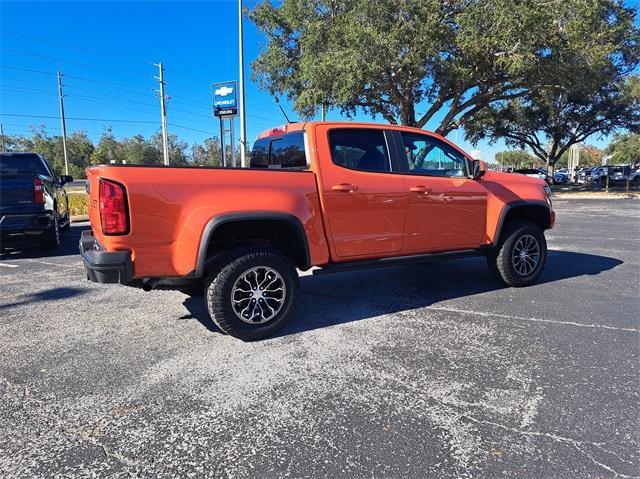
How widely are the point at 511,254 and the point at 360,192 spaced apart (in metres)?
2.31

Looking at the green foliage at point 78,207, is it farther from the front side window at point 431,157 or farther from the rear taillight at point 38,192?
the front side window at point 431,157

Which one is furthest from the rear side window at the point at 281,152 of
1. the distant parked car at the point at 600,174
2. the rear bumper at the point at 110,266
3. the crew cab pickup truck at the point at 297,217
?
the distant parked car at the point at 600,174

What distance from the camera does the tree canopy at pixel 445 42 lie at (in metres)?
15.2

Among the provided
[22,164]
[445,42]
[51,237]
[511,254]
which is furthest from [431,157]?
[445,42]

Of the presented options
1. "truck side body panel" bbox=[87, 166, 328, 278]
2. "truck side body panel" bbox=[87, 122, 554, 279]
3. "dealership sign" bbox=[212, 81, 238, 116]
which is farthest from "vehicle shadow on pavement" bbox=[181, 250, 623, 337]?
"dealership sign" bbox=[212, 81, 238, 116]

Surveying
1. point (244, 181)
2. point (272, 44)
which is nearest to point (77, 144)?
point (272, 44)

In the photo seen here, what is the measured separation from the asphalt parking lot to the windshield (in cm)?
384

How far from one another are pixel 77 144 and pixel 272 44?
6676 centimetres

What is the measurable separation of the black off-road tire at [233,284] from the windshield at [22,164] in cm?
596

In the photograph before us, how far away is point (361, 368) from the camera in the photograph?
11.0 ft

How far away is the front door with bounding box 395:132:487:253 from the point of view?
15.5 ft

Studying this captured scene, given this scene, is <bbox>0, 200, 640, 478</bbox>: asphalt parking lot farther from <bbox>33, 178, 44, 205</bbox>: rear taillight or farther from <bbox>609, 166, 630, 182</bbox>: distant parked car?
<bbox>609, 166, 630, 182</bbox>: distant parked car

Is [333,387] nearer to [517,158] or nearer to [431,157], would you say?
[431,157]

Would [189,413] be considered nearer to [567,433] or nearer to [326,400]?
[326,400]
